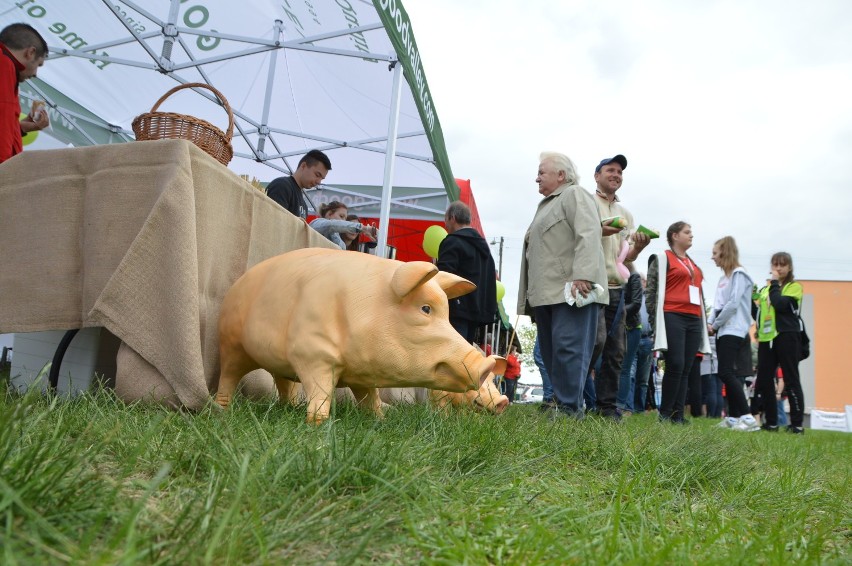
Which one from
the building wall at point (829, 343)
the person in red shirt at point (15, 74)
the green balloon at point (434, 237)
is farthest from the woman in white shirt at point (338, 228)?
the building wall at point (829, 343)

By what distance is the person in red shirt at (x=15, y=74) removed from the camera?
314 cm

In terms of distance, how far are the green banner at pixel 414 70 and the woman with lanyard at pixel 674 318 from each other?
2.72m

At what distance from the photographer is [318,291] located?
2293 millimetres

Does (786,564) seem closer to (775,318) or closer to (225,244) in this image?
(225,244)

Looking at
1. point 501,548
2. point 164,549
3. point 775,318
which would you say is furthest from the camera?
point 775,318

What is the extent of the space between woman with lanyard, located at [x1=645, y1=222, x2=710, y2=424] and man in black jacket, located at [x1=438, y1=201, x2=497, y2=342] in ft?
4.77

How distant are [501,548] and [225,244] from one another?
2.12 m

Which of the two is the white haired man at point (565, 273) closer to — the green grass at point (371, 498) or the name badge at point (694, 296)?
the green grass at point (371, 498)

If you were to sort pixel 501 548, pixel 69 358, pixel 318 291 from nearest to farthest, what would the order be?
pixel 501 548
pixel 318 291
pixel 69 358

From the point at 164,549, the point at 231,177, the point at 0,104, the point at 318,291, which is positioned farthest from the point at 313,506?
the point at 0,104

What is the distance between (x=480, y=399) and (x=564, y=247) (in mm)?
1188

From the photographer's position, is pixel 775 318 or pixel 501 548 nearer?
pixel 501 548

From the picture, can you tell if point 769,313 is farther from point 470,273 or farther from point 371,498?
point 371,498

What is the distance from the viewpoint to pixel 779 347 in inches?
250
